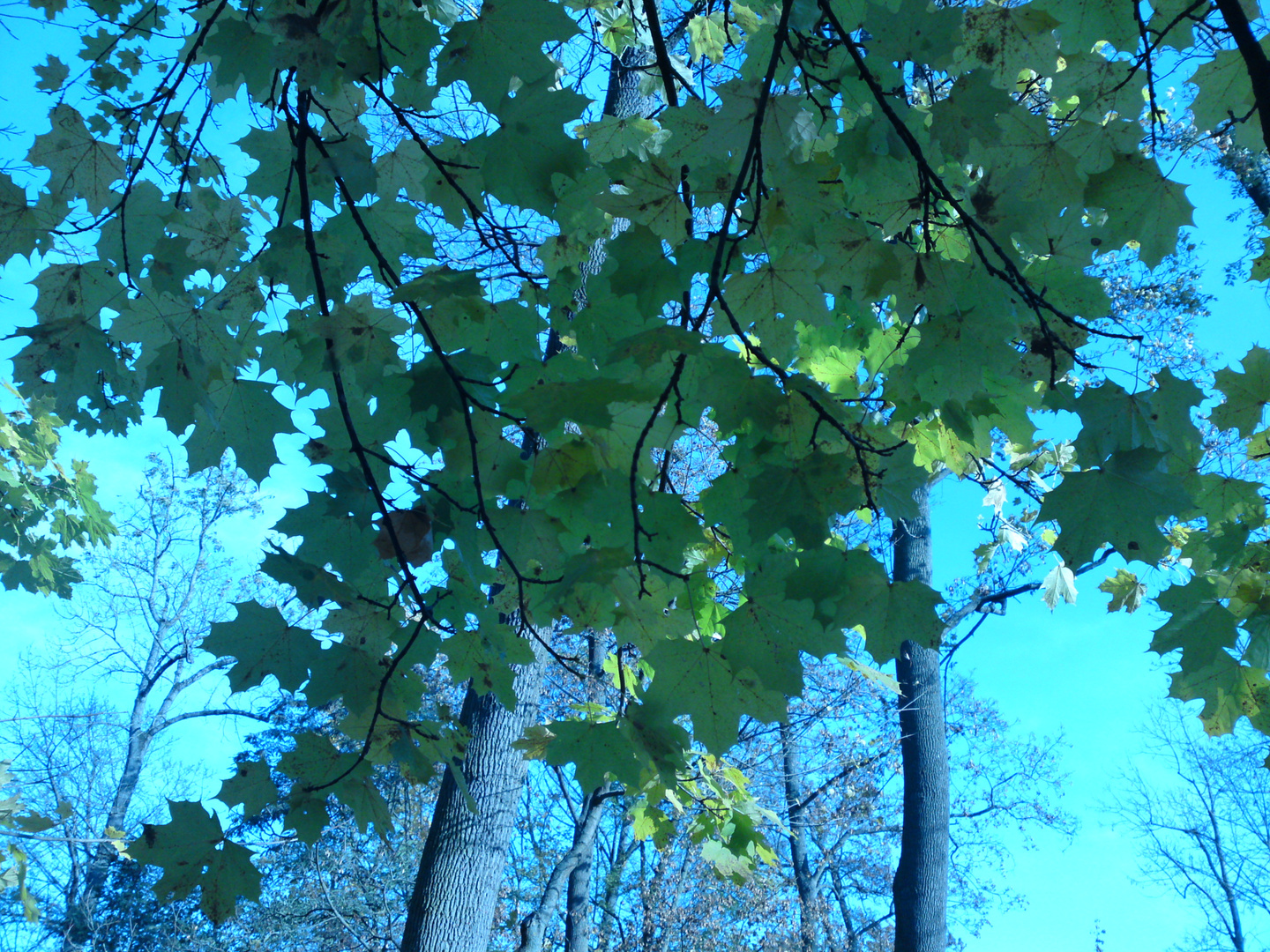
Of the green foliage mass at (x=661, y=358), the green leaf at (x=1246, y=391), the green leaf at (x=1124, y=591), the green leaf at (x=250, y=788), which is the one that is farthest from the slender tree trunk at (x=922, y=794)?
the green leaf at (x=250, y=788)

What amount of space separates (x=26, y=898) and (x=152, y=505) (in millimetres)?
13028

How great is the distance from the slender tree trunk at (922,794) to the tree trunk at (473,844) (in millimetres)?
2993

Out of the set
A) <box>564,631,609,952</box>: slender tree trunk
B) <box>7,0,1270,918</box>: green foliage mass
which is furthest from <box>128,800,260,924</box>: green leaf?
<box>564,631,609,952</box>: slender tree trunk

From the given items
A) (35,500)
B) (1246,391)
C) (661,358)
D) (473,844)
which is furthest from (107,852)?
(1246,391)

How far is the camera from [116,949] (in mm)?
12617

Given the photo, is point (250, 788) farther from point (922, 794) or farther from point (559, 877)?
point (922, 794)

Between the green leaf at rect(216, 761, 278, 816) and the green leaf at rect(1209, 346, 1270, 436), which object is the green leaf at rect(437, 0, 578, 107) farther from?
the green leaf at rect(1209, 346, 1270, 436)

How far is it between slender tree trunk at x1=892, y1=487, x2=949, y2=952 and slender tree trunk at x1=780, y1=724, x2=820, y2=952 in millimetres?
3747

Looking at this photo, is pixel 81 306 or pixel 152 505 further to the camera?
pixel 152 505

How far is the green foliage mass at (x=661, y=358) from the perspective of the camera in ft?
4.81

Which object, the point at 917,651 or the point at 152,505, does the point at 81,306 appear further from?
the point at 152,505

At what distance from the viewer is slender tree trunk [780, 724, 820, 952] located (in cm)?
1093

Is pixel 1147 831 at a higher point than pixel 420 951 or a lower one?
higher

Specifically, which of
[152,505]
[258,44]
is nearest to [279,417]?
[258,44]
